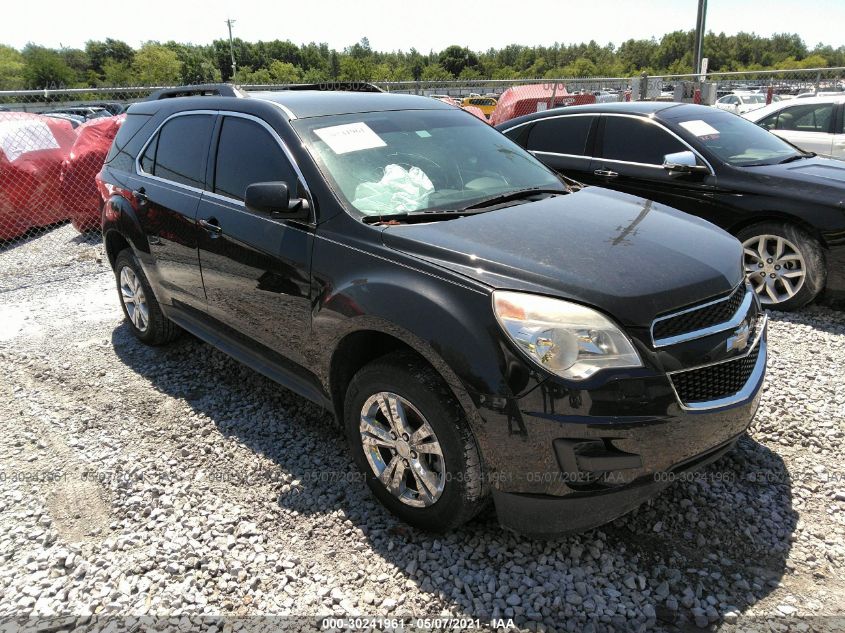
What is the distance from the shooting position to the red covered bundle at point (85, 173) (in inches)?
360

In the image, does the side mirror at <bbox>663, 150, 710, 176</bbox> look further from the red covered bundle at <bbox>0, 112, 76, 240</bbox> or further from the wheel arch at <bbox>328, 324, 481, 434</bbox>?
the red covered bundle at <bbox>0, 112, 76, 240</bbox>

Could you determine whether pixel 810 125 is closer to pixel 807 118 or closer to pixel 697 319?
pixel 807 118

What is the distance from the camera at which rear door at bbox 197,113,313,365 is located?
3098 mm

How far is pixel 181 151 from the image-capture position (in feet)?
13.6

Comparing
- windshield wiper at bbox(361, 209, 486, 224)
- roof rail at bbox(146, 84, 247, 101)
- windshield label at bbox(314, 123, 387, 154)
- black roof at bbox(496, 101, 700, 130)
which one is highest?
roof rail at bbox(146, 84, 247, 101)

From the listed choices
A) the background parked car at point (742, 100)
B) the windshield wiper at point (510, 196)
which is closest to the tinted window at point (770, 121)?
the windshield wiper at point (510, 196)

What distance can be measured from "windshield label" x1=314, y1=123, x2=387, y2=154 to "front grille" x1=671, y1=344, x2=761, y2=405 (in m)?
1.96

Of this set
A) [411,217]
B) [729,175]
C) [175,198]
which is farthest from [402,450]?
[729,175]

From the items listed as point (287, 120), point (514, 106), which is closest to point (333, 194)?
point (287, 120)

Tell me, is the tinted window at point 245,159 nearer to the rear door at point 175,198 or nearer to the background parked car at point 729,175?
the rear door at point 175,198

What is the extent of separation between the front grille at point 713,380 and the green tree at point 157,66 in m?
82.9

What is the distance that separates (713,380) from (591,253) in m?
0.70

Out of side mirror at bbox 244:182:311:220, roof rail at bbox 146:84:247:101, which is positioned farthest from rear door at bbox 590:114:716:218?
Result: side mirror at bbox 244:182:311:220

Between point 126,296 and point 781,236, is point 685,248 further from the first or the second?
point 126,296
